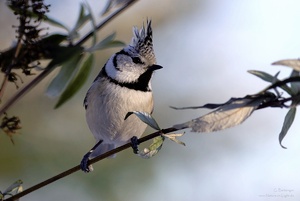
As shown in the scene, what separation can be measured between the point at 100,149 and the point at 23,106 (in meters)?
0.93

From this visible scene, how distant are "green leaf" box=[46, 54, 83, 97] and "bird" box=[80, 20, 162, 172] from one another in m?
1.02

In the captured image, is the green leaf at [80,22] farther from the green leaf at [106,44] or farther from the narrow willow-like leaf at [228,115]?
the narrow willow-like leaf at [228,115]

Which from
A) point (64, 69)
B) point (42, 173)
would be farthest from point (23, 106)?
point (64, 69)

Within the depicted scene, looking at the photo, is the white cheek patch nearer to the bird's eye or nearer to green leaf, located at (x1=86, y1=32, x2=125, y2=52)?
the bird's eye

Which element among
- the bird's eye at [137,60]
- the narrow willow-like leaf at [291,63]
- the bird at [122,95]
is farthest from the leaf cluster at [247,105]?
the bird's eye at [137,60]

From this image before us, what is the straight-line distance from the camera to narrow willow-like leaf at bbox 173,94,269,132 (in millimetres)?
645

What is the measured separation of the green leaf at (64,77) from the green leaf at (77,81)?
0.03m

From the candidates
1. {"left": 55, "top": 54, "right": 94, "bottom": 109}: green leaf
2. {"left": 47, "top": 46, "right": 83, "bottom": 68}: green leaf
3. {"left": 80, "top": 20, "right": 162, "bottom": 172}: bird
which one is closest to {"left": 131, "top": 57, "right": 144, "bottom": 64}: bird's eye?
{"left": 80, "top": 20, "right": 162, "bottom": 172}: bird

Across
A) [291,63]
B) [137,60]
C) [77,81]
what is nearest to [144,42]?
[137,60]

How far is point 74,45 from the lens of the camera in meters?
0.68

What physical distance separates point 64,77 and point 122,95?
1.14m

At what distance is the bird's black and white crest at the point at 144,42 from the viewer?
1.58 m

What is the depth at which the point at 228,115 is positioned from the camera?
0.65 m

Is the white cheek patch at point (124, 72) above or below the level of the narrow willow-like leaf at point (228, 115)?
below
